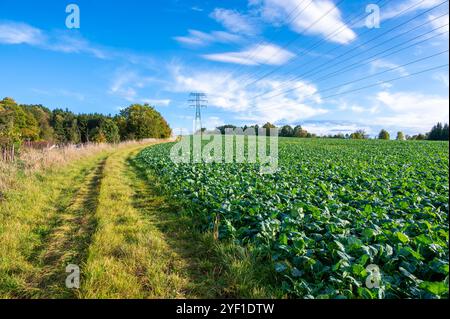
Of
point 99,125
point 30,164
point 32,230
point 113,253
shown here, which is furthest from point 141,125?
point 113,253

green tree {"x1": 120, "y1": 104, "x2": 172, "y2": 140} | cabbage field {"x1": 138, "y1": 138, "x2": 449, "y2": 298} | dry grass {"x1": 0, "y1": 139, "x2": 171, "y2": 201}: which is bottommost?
cabbage field {"x1": 138, "y1": 138, "x2": 449, "y2": 298}

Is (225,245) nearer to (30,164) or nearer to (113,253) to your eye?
(113,253)

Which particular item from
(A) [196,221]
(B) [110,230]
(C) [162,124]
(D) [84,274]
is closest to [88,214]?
(B) [110,230]

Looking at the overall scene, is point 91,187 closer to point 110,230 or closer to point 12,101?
point 110,230

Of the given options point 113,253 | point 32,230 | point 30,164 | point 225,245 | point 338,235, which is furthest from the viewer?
point 30,164

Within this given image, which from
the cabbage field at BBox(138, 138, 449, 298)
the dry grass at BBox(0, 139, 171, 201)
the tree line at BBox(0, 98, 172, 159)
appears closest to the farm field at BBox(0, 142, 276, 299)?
the cabbage field at BBox(138, 138, 449, 298)

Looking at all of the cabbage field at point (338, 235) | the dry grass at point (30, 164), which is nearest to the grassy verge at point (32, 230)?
the dry grass at point (30, 164)

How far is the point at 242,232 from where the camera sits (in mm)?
5125

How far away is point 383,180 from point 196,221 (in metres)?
7.17

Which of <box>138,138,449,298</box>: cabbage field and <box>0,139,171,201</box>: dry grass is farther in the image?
<box>0,139,171,201</box>: dry grass

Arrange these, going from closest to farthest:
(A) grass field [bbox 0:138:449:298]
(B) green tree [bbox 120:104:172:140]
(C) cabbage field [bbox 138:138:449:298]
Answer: (C) cabbage field [bbox 138:138:449:298]
(A) grass field [bbox 0:138:449:298]
(B) green tree [bbox 120:104:172:140]

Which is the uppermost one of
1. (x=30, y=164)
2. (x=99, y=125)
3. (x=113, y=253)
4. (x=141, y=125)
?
(x=99, y=125)

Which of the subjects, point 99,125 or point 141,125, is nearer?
point 141,125

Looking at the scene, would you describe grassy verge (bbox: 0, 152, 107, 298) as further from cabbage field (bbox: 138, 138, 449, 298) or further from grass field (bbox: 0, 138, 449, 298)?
cabbage field (bbox: 138, 138, 449, 298)
